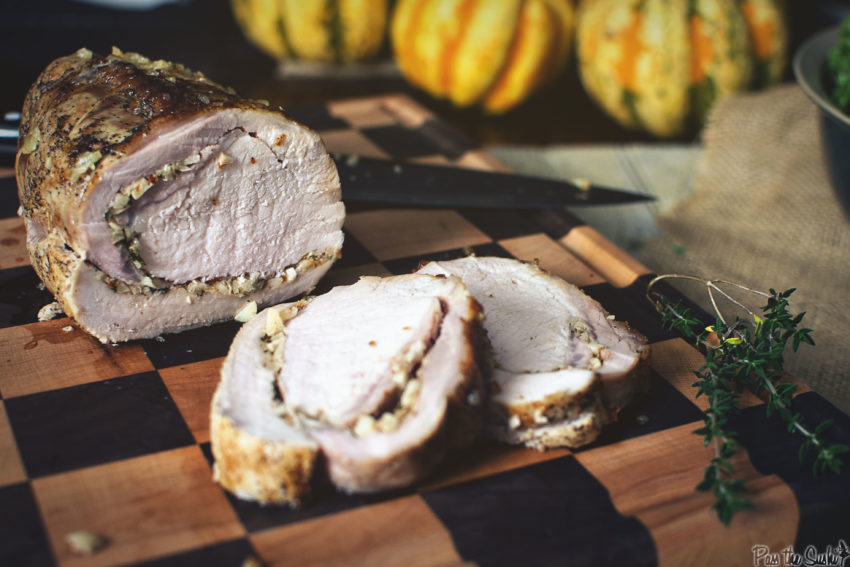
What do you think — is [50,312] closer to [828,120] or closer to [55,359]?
[55,359]

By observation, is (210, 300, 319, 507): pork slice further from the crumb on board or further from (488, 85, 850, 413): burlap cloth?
(488, 85, 850, 413): burlap cloth

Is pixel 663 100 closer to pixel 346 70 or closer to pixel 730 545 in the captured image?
pixel 346 70

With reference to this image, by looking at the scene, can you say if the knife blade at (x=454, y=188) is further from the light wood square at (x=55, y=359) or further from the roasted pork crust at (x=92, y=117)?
the light wood square at (x=55, y=359)

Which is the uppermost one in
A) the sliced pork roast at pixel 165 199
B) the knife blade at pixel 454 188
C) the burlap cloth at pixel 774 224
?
the sliced pork roast at pixel 165 199

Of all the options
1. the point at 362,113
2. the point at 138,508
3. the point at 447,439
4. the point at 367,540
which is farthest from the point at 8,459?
the point at 362,113

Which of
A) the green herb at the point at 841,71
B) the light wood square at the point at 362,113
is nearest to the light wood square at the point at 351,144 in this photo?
the light wood square at the point at 362,113

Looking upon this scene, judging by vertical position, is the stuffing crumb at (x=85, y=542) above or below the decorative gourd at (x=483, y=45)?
below
